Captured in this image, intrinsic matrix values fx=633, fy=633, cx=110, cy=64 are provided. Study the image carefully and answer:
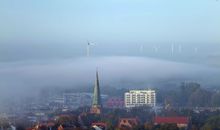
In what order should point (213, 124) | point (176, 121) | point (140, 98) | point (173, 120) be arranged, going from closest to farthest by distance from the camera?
1. point (213, 124)
2. point (176, 121)
3. point (173, 120)
4. point (140, 98)

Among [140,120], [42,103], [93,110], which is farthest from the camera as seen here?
[42,103]

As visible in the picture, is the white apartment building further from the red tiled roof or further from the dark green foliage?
the dark green foliage

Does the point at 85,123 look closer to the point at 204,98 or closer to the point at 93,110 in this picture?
the point at 93,110

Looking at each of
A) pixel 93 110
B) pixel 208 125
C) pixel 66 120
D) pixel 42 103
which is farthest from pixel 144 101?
pixel 208 125

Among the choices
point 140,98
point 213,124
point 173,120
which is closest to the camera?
point 213,124

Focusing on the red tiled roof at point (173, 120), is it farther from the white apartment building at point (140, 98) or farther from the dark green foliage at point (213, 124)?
the white apartment building at point (140, 98)

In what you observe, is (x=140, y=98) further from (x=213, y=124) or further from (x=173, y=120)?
(x=213, y=124)

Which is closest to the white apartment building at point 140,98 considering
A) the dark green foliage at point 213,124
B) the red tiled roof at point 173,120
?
the red tiled roof at point 173,120

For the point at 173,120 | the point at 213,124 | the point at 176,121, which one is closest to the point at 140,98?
the point at 173,120
